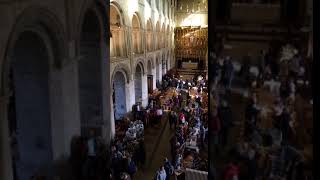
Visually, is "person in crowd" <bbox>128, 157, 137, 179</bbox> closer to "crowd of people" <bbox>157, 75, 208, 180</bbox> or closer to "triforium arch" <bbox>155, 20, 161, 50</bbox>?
"crowd of people" <bbox>157, 75, 208, 180</bbox>

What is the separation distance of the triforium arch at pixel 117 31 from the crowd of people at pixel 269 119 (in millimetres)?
11320

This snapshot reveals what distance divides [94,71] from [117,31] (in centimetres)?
671

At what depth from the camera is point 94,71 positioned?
528 inches

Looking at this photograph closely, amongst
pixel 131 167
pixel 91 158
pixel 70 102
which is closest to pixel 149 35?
pixel 131 167

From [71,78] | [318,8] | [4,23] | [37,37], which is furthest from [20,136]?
[318,8]

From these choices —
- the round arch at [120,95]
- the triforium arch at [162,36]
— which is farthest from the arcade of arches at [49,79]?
the triforium arch at [162,36]

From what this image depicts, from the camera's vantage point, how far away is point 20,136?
36.7 feet

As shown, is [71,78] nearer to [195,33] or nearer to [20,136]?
[20,136]

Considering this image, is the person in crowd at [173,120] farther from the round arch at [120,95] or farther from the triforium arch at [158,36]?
the triforium arch at [158,36]

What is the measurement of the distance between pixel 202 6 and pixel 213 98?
3420 centimetres

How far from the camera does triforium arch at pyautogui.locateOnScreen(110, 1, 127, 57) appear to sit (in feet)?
64.0

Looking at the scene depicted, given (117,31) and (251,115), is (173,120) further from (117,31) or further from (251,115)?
(251,115)

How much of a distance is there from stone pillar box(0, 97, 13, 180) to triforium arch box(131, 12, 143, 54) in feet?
47.0

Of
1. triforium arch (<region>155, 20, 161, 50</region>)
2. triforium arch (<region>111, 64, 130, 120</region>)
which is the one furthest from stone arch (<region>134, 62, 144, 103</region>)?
triforium arch (<region>155, 20, 161, 50</region>)
